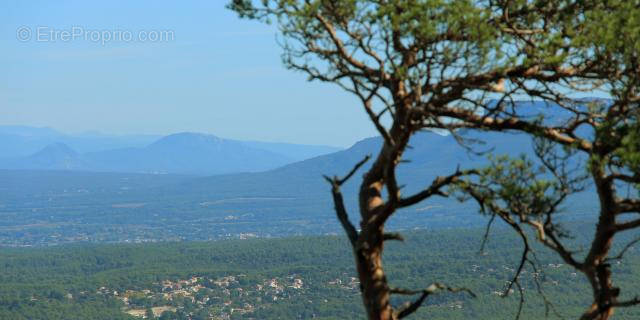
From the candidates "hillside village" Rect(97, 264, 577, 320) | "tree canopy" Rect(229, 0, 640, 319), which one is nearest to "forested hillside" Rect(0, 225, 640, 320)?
"hillside village" Rect(97, 264, 577, 320)

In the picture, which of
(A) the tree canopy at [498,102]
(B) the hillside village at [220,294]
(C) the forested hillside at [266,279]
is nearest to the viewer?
(A) the tree canopy at [498,102]

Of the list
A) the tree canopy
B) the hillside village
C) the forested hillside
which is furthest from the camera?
the hillside village

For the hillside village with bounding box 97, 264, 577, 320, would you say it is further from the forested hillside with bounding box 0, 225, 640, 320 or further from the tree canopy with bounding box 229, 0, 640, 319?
the tree canopy with bounding box 229, 0, 640, 319

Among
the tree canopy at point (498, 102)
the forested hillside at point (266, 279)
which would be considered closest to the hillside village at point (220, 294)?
the forested hillside at point (266, 279)

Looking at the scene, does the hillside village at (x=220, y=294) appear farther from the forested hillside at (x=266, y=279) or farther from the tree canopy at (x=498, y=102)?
the tree canopy at (x=498, y=102)

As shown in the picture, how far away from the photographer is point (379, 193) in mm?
8383

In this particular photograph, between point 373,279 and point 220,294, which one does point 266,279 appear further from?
point 373,279

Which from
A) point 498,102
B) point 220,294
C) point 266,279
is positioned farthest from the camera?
point 266,279

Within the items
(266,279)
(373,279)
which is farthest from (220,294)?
(373,279)

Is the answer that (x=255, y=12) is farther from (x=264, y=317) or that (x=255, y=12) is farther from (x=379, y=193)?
(x=264, y=317)

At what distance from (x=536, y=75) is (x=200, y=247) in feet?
425

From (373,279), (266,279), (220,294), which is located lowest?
(220,294)

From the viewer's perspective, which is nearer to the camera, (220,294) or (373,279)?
(373,279)

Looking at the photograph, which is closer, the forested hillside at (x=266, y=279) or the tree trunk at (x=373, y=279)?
the tree trunk at (x=373, y=279)
